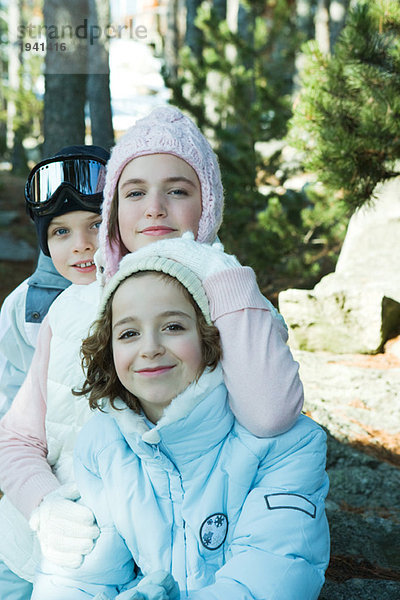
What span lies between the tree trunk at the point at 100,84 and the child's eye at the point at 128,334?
4.74 metres

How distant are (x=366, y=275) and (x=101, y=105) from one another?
10.3ft

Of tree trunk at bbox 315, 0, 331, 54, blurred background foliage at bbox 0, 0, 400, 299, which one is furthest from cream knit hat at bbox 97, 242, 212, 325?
tree trunk at bbox 315, 0, 331, 54

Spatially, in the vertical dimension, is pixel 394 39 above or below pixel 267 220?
above

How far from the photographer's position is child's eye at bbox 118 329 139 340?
5.55 ft

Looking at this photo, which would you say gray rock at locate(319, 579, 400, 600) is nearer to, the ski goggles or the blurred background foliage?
the ski goggles

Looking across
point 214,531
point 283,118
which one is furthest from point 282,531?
point 283,118

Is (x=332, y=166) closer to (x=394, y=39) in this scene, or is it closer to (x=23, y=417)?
(x=394, y=39)

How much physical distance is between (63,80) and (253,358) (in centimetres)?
459

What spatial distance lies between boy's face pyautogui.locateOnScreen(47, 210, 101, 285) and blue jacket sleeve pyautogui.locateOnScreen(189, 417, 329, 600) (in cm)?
95

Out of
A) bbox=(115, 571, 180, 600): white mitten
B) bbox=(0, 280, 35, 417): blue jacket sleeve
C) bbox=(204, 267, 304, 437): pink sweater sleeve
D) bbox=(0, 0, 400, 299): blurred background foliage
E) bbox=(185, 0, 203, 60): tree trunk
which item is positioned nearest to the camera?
bbox=(115, 571, 180, 600): white mitten

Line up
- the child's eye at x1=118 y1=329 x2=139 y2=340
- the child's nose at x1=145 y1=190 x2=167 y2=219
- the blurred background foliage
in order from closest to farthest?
→ the child's eye at x1=118 y1=329 x2=139 y2=340 → the child's nose at x1=145 y1=190 x2=167 y2=219 → the blurred background foliage

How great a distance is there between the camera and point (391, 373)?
4.82 m

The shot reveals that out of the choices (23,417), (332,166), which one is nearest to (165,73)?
(332,166)

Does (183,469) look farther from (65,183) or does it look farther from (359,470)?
(359,470)
